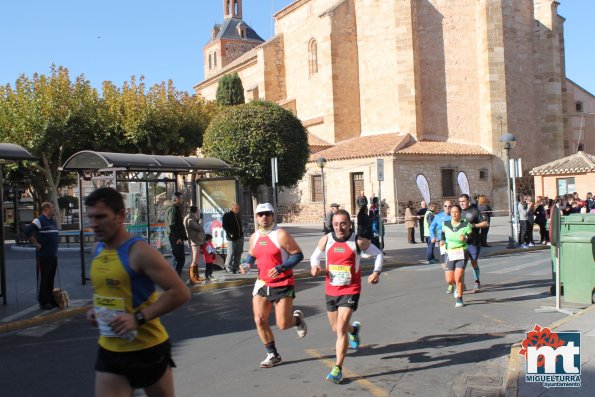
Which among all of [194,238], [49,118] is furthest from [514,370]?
[49,118]

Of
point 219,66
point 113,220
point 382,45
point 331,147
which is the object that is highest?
point 219,66

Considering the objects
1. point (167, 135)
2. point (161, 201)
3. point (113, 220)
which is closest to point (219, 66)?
point (167, 135)

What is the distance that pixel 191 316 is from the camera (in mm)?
9117

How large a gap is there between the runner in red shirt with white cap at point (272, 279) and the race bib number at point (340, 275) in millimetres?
360

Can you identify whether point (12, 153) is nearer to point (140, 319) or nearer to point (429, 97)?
point (140, 319)

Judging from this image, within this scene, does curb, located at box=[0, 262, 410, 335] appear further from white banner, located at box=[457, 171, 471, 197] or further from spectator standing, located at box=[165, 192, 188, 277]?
white banner, located at box=[457, 171, 471, 197]

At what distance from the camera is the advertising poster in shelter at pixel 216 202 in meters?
15.1

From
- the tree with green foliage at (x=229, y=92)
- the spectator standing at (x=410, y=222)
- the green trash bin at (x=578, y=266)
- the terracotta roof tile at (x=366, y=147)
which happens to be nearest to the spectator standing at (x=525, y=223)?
the spectator standing at (x=410, y=222)

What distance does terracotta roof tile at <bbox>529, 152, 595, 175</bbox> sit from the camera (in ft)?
93.7

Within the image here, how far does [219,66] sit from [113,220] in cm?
7789

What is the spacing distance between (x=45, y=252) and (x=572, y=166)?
2643cm

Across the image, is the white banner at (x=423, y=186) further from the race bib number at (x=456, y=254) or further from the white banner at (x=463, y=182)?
the race bib number at (x=456, y=254)

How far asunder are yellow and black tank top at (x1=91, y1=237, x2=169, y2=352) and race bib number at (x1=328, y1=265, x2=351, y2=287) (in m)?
2.79

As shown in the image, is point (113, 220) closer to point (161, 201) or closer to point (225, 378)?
point (225, 378)
